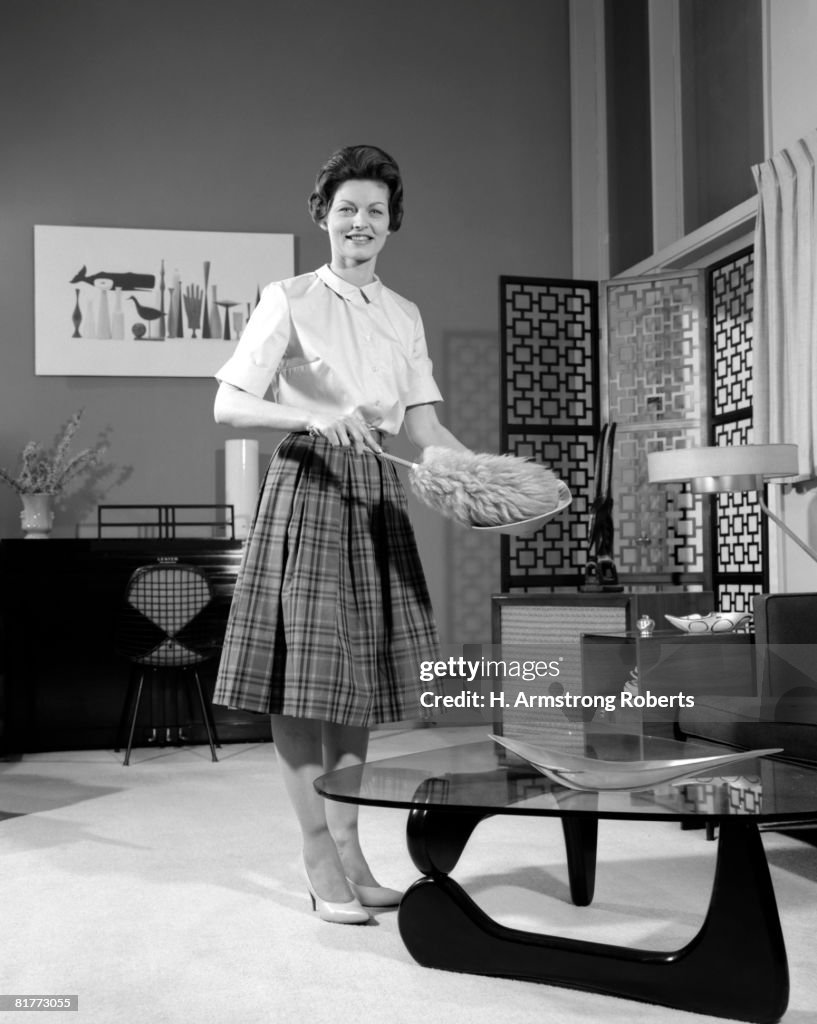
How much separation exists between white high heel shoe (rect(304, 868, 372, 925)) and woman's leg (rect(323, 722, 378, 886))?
0.07 m

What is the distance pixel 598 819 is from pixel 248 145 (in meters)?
4.57

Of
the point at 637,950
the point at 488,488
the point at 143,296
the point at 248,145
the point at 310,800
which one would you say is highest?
the point at 248,145

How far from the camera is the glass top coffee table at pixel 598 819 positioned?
1.57 m

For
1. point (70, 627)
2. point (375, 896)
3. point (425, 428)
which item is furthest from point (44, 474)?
point (375, 896)

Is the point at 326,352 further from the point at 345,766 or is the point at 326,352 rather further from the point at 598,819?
the point at 598,819

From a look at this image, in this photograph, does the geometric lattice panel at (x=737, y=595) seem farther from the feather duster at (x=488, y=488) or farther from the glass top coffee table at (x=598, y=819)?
the feather duster at (x=488, y=488)

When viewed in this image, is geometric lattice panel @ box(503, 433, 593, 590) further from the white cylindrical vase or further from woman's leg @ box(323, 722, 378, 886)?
woman's leg @ box(323, 722, 378, 886)

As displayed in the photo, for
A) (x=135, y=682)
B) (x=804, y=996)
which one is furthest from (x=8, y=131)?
(x=804, y=996)

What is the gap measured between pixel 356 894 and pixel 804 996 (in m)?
0.88

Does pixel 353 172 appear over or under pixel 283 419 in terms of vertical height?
over

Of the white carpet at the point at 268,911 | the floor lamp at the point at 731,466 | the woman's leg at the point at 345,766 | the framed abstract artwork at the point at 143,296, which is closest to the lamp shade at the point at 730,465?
the floor lamp at the point at 731,466

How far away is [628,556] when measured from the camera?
16.2ft

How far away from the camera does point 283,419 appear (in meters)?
2.02

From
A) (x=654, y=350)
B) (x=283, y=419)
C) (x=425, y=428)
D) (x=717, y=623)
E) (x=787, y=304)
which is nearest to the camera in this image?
(x=283, y=419)
